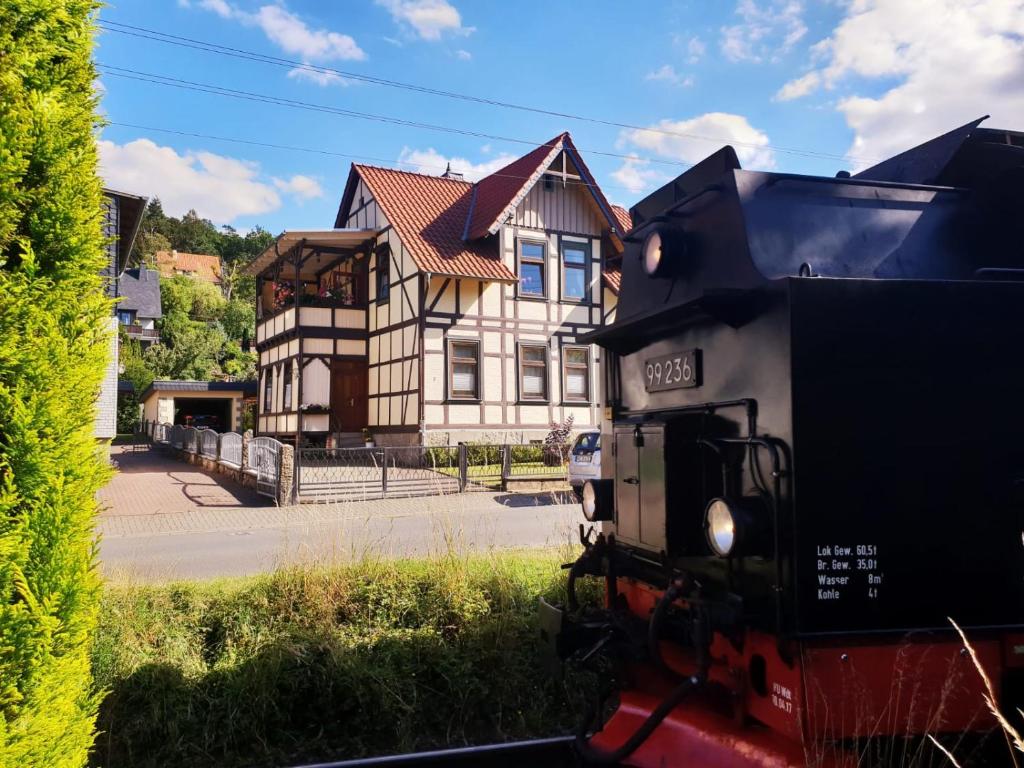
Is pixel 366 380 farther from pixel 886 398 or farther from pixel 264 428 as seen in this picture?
pixel 886 398

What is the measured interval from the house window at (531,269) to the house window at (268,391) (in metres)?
11.1

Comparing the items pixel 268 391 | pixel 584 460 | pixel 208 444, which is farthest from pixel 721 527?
pixel 268 391

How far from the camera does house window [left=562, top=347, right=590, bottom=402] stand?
78.4ft

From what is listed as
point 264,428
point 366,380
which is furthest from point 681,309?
point 264,428

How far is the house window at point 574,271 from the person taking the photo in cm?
2422

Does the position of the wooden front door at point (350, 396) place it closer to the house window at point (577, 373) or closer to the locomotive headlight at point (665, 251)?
the house window at point (577, 373)

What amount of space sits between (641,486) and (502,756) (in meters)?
1.82

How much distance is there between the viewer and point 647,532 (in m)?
3.23

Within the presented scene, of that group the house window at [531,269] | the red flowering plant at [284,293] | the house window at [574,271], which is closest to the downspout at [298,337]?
the red flowering plant at [284,293]

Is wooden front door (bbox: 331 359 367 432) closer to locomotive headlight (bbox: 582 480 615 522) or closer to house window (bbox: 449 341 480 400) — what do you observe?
house window (bbox: 449 341 480 400)

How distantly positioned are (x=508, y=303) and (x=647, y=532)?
793 inches

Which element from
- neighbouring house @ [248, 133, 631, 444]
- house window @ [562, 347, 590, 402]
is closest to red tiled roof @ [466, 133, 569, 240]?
neighbouring house @ [248, 133, 631, 444]

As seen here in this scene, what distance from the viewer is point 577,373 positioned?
24.1 meters

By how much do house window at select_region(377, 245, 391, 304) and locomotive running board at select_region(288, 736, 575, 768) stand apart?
20.7m
